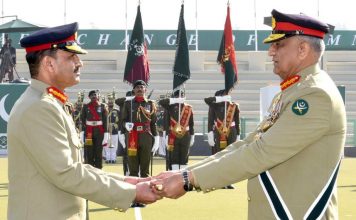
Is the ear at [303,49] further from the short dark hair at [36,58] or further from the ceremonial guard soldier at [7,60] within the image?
the ceremonial guard soldier at [7,60]

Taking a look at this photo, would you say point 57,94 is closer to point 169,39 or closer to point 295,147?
point 295,147

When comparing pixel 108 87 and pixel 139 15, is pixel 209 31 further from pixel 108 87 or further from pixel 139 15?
pixel 139 15

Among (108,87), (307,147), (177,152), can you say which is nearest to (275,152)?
(307,147)

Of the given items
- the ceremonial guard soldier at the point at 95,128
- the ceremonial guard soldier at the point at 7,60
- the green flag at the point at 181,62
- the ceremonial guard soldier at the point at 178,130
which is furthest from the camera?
the ceremonial guard soldier at the point at 7,60

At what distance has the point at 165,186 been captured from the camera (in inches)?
207

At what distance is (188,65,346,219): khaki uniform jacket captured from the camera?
15.1 ft

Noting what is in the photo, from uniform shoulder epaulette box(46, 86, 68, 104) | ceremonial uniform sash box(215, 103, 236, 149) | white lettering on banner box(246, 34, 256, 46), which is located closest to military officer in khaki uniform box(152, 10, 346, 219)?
uniform shoulder epaulette box(46, 86, 68, 104)

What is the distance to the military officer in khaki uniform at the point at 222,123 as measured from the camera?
17.7m

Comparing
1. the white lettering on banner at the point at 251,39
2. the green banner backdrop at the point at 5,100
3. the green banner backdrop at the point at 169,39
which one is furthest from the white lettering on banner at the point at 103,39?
the green banner backdrop at the point at 5,100

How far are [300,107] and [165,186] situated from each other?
3.26ft

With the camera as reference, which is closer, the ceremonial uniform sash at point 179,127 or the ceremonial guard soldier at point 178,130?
the ceremonial guard soldier at point 178,130

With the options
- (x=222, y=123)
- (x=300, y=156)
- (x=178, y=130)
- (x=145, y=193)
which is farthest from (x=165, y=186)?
(x=222, y=123)

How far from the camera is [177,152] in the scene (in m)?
17.6

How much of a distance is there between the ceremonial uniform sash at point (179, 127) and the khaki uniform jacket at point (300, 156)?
12888 mm
